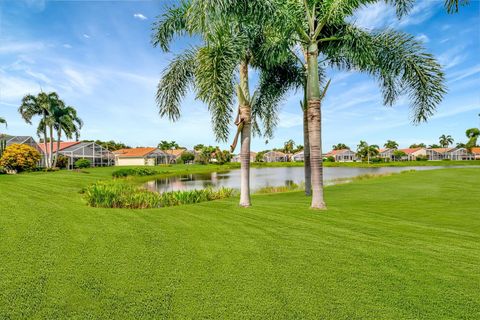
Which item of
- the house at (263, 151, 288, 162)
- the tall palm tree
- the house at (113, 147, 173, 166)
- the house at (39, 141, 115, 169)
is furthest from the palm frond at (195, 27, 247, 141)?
the house at (263, 151, 288, 162)

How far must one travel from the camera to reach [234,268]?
4.93 m

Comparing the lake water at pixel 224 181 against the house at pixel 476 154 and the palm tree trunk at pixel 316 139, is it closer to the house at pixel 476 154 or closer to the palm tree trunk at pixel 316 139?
the palm tree trunk at pixel 316 139

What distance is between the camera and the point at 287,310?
3695 mm

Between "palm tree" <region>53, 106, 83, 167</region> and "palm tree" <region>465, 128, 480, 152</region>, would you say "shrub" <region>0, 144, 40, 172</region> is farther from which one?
"palm tree" <region>465, 128, 480, 152</region>

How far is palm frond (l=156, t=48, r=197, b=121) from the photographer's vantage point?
12.6 meters

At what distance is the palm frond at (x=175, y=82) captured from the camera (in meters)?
12.6

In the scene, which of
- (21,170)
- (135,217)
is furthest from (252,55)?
(21,170)

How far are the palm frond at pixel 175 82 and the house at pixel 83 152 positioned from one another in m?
49.0

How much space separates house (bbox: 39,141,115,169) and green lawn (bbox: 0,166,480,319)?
5441cm

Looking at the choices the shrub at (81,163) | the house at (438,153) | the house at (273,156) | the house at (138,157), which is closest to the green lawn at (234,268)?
the shrub at (81,163)

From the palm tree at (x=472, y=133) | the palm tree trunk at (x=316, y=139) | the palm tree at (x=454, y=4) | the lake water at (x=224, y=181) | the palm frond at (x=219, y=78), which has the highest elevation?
the palm tree at (x=472, y=133)

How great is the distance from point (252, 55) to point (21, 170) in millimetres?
37577

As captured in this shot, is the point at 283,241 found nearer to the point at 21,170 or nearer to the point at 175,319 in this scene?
the point at 175,319

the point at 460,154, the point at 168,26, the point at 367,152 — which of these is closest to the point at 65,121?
the point at 168,26
